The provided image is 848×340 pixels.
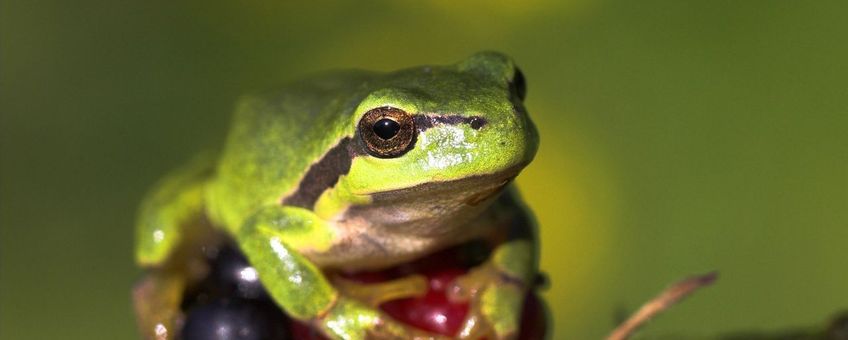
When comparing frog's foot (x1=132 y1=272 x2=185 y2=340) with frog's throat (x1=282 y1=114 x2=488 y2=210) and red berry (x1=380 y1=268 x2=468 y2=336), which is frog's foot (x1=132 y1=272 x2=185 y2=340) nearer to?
frog's throat (x1=282 y1=114 x2=488 y2=210)

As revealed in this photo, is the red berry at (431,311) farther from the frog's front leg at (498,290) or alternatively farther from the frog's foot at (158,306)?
the frog's foot at (158,306)

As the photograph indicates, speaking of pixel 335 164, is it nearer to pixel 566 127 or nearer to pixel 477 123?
pixel 477 123

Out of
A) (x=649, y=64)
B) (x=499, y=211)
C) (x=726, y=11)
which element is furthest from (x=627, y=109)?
(x=499, y=211)

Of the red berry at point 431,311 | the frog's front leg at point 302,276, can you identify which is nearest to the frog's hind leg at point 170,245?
the frog's front leg at point 302,276

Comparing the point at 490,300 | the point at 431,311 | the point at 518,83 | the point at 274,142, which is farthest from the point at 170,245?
the point at 518,83

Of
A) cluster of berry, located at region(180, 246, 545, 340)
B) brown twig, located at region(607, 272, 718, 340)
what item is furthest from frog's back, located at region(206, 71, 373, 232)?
brown twig, located at region(607, 272, 718, 340)
